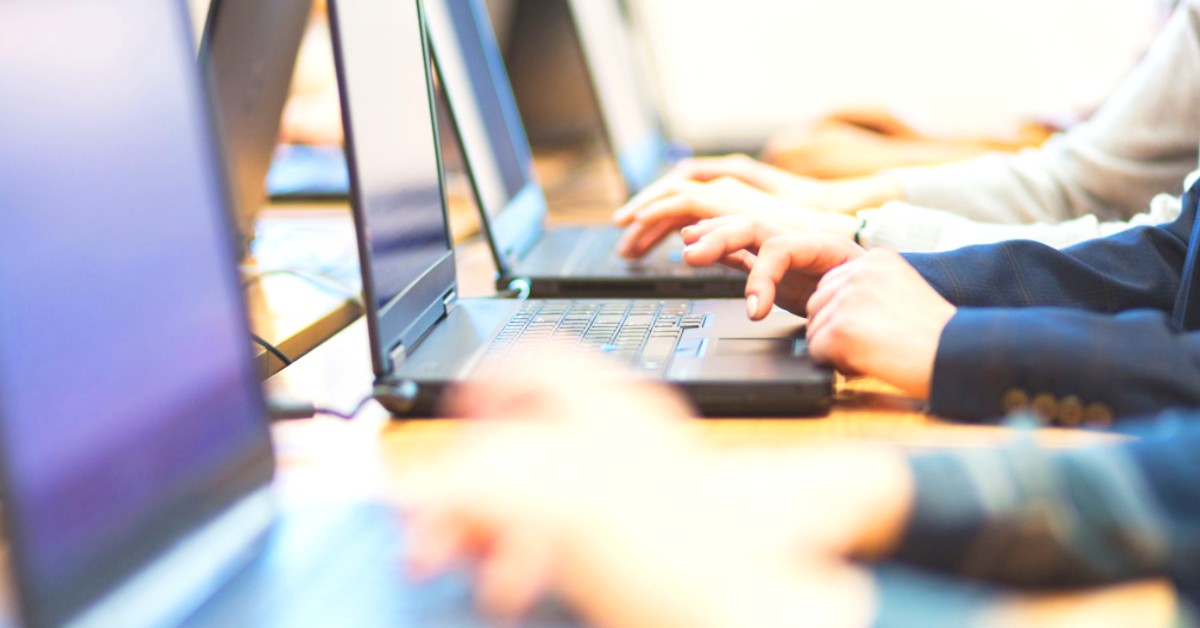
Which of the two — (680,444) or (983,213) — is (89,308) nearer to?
(680,444)

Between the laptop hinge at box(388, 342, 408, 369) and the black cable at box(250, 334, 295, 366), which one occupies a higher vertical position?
the laptop hinge at box(388, 342, 408, 369)

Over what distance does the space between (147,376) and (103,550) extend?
3.8 inches

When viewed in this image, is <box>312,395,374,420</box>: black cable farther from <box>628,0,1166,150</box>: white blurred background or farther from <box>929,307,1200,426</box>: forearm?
<box>628,0,1166,150</box>: white blurred background

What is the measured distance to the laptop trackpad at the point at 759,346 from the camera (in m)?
0.81

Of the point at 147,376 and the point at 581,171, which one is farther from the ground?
the point at 147,376

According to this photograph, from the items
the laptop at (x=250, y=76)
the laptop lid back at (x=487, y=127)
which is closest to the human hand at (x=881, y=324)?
the laptop lid back at (x=487, y=127)

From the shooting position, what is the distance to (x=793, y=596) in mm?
452

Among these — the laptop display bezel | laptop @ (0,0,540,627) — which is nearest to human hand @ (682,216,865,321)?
laptop @ (0,0,540,627)

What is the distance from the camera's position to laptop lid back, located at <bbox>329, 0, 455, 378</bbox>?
0.73 m

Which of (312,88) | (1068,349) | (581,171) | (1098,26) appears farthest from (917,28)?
(1068,349)

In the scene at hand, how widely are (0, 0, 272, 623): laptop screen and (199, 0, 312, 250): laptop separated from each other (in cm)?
39

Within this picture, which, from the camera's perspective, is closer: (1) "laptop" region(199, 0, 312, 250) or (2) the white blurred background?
(1) "laptop" region(199, 0, 312, 250)

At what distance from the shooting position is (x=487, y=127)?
136cm

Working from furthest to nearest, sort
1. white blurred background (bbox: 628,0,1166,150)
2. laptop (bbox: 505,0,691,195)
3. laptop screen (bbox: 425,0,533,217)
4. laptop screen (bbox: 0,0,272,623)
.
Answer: white blurred background (bbox: 628,0,1166,150), laptop (bbox: 505,0,691,195), laptop screen (bbox: 425,0,533,217), laptop screen (bbox: 0,0,272,623)
